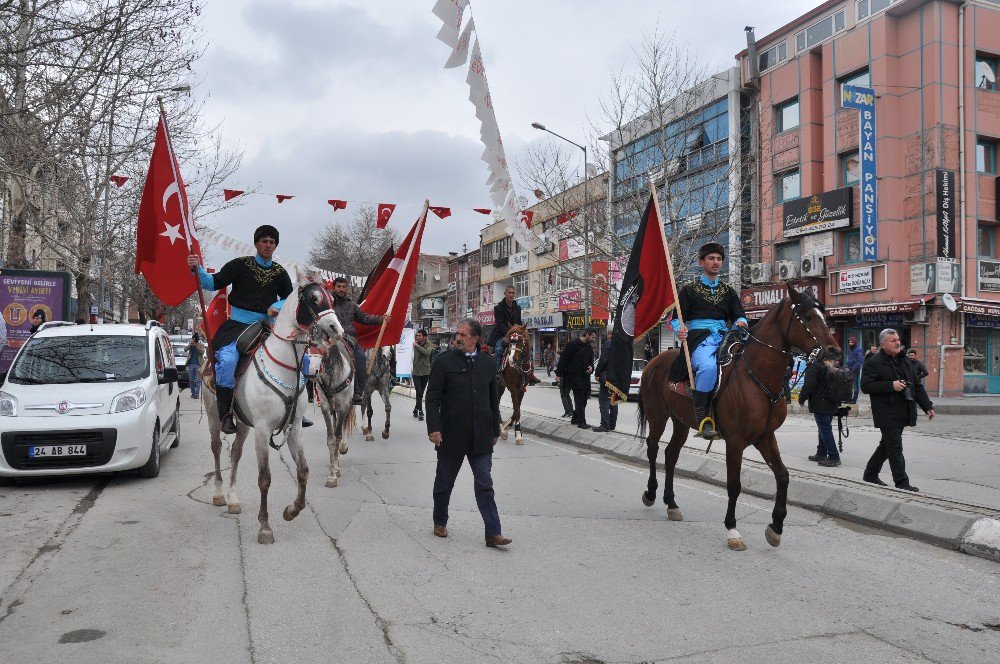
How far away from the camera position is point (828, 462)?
1057 centimetres

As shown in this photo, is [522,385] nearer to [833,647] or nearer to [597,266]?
[833,647]

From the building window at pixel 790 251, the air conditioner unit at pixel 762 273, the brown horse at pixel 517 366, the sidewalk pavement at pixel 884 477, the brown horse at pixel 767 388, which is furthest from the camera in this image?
the air conditioner unit at pixel 762 273

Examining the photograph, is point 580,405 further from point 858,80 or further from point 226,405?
point 858,80

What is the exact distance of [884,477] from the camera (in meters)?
9.70

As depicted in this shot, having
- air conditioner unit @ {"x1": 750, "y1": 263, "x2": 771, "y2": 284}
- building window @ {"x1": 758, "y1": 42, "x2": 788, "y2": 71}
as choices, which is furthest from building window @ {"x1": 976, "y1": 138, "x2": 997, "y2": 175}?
building window @ {"x1": 758, "y1": 42, "x2": 788, "y2": 71}

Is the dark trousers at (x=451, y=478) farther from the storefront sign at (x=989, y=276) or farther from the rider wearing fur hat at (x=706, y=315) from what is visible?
the storefront sign at (x=989, y=276)

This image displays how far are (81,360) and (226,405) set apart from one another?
3.51 m

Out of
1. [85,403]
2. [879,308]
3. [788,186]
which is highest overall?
[788,186]

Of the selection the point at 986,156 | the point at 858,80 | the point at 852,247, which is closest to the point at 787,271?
the point at 852,247

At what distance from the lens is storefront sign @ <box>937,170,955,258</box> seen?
2578 centimetres

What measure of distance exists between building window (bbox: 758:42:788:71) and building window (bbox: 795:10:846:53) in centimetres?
67

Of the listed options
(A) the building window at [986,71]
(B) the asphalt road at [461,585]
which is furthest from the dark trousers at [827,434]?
(A) the building window at [986,71]

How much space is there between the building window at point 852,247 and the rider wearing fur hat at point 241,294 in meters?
26.1

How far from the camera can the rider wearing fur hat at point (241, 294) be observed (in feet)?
22.4
